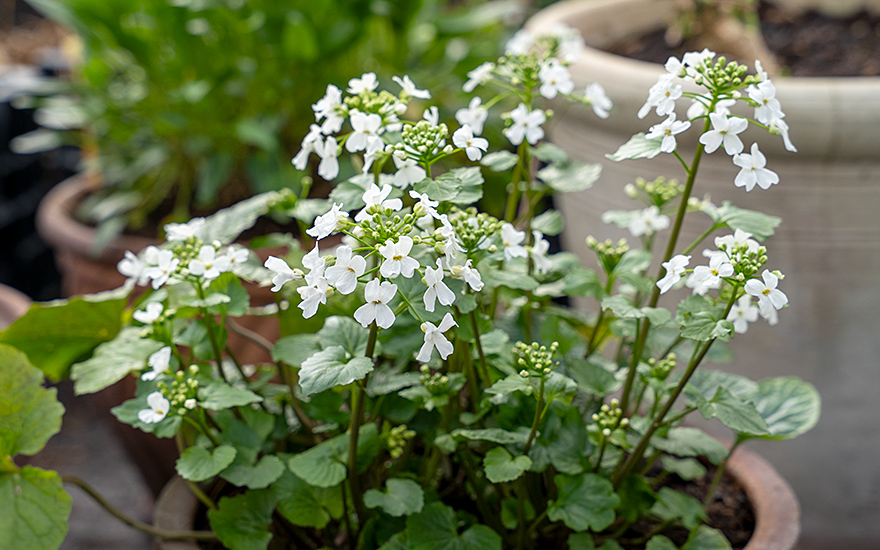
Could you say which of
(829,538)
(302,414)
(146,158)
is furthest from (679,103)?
(146,158)

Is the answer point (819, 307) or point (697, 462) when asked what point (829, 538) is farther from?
point (697, 462)

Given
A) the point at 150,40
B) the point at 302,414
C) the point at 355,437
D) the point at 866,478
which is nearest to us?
the point at 355,437

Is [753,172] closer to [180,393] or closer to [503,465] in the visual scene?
[503,465]

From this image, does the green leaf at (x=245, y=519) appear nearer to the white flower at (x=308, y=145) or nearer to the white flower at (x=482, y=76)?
the white flower at (x=308, y=145)

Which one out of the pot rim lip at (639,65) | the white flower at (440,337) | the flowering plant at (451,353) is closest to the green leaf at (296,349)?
the flowering plant at (451,353)

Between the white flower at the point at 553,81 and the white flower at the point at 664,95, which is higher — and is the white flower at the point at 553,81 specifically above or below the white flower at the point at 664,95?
below

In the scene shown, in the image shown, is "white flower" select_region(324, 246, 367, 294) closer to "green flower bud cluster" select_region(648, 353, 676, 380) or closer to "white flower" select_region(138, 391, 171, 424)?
"white flower" select_region(138, 391, 171, 424)
